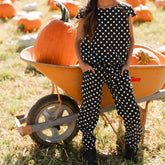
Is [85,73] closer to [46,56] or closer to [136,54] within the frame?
[46,56]

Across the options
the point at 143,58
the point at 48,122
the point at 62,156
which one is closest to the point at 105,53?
the point at 143,58

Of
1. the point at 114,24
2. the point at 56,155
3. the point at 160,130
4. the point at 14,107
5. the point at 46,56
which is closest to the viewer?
the point at 114,24

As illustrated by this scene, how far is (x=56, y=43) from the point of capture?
7.52 feet

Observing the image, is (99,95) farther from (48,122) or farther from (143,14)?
(143,14)

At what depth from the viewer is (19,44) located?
5094mm

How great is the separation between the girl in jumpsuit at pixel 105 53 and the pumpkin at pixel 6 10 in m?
5.74

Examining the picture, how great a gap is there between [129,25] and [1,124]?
1.82m

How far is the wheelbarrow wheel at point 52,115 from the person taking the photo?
7.88ft

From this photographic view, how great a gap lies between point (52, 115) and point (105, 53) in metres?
0.88

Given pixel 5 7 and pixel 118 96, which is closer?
pixel 118 96

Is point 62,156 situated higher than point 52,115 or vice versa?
point 52,115

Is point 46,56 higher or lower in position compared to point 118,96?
higher

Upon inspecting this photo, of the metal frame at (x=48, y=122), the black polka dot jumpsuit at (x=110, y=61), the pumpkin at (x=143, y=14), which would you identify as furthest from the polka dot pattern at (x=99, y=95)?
the pumpkin at (x=143, y=14)

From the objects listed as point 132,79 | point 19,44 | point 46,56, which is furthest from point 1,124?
point 19,44
